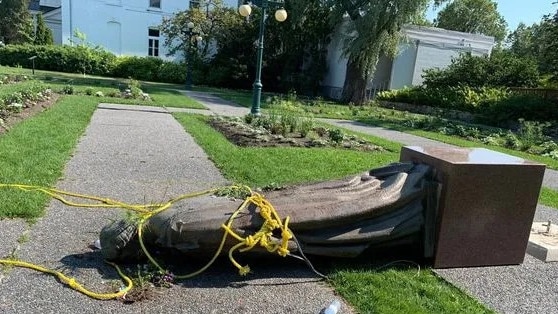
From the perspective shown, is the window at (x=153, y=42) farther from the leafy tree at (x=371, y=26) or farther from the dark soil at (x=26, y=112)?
the dark soil at (x=26, y=112)

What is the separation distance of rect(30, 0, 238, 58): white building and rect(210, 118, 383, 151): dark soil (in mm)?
28472

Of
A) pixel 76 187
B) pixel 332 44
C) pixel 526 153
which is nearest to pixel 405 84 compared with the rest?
pixel 332 44

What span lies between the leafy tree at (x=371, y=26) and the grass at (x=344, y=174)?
518 inches

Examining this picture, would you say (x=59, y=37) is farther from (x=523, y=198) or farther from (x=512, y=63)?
(x=523, y=198)

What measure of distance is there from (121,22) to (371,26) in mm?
23091

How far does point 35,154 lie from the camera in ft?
21.1

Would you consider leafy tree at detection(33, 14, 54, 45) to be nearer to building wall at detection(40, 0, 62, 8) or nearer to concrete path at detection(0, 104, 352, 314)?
building wall at detection(40, 0, 62, 8)

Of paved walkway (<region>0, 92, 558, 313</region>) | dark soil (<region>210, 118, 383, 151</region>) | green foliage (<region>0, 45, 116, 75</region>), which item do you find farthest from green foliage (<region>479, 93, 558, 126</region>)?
green foliage (<region>0, 45, 116, 75</region>)

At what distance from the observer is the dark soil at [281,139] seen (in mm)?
9570

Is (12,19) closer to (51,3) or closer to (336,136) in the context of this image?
(51,3)

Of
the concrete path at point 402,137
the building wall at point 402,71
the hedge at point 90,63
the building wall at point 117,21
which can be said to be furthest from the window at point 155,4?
the concrete path at point 402,137

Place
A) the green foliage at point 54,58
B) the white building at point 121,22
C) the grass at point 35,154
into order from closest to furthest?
the grass at point 35,154
the green foliage at point 54,58
the white building at point 121,22

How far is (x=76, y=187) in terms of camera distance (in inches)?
208

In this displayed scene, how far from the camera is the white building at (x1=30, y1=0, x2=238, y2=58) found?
37688 millimetres
